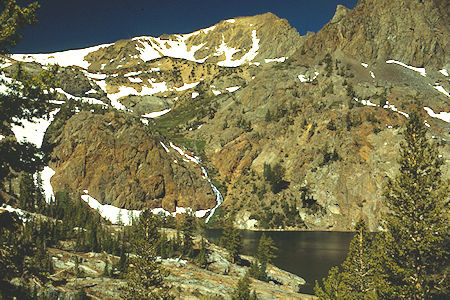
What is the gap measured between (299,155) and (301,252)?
70.7m

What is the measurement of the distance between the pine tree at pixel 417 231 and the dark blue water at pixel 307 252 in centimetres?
3437

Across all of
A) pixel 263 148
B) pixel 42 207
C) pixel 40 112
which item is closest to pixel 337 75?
pixel 263 148

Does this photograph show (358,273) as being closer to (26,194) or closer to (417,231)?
(417,231)

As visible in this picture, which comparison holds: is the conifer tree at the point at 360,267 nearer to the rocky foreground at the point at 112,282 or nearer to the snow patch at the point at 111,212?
the rocky foreground at the point at 112,282

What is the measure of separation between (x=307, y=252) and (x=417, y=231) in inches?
2559

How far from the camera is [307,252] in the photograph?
3250 inches

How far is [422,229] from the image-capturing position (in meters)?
20.8

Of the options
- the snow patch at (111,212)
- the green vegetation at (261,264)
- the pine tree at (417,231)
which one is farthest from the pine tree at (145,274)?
the snow patch at (111,212)

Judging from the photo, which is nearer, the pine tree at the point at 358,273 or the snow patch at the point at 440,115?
the pine tree at the point at 358,273

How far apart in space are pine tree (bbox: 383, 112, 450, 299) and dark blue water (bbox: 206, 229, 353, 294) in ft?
113

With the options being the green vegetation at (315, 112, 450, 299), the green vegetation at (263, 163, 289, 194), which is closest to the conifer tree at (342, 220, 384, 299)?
the green vegetation at (315, 112, 450, 299)

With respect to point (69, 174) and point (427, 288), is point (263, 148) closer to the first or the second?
point (69, 174)

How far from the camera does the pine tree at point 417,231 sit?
20.3 meters

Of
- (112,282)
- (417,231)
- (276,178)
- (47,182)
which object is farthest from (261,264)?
(47,182)
